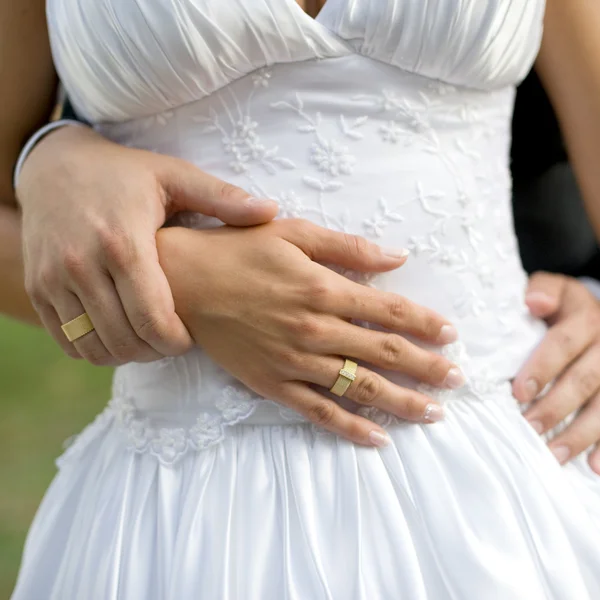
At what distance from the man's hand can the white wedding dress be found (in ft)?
0.07

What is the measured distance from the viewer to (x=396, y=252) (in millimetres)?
626

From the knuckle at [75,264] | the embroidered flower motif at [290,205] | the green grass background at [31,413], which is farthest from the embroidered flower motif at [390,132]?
the green grass background at [31,413]

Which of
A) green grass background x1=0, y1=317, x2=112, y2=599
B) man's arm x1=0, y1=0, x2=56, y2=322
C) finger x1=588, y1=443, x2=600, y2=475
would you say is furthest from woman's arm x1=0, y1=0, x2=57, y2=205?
green grass background x1=0, y1=317, x2=112, y2=599

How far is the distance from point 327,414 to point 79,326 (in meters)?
0.26

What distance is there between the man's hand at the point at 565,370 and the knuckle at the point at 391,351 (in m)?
0.17

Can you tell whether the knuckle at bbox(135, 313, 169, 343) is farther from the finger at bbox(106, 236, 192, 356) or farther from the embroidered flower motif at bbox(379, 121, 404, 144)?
the embroidered flower motif at bbox(379, 121, 404, 144)

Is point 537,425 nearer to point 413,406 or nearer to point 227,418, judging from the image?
point 413,406

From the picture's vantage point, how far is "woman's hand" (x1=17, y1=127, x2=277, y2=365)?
0.58 meters

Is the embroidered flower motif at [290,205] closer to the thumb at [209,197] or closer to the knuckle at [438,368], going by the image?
the thumb at [209,197]

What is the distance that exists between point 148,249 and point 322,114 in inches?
9.1

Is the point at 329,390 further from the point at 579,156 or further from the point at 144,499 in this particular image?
the point at 579,156

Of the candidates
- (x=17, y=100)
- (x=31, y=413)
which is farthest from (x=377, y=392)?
(x=31, y=413)

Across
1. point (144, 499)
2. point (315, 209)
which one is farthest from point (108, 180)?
point (144, 499)

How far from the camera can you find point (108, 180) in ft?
2.05
